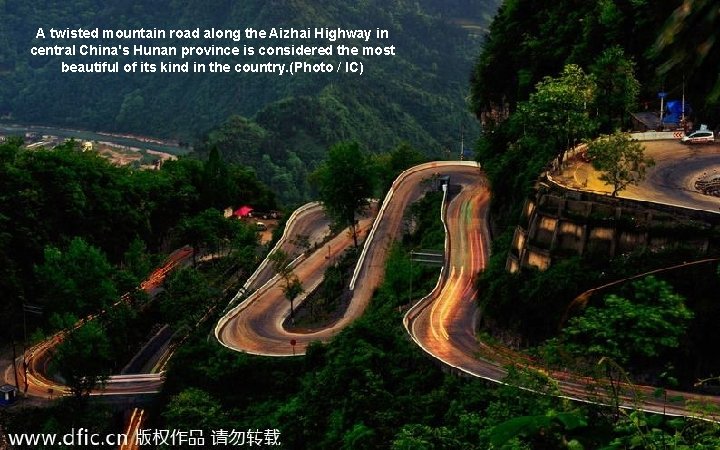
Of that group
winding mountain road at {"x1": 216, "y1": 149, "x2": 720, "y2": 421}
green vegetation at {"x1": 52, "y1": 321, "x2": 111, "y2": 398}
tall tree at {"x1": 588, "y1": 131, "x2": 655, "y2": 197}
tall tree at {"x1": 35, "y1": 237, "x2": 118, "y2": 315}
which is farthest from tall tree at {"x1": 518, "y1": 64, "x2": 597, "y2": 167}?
tall tree at {"x1": 35, "y1": 237, "x2": 118, "y2": 315}

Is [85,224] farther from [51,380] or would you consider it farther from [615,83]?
[615,83]

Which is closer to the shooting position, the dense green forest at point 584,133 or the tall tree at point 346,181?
the dense green forest at point 584,133

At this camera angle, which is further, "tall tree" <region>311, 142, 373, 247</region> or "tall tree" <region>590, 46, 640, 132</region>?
"tall tree" <region>311, 142, 373, 247</region>

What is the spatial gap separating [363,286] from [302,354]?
10688 millimetres

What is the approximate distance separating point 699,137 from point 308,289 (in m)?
26.3

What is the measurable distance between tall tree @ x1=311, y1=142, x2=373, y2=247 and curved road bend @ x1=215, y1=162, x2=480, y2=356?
8.55ft

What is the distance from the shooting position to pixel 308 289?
56.8 metres

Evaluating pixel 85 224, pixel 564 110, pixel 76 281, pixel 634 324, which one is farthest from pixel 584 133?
pixel 85 224

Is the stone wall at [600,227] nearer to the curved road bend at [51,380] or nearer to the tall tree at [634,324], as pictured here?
the tall tree at [634,324]

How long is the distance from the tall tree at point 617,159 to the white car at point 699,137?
26.9 feet

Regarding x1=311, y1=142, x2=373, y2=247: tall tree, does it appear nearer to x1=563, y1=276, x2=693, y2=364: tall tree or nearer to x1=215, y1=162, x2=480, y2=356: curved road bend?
x1=215, y1=162, x2=480, y2=356: curved road bend

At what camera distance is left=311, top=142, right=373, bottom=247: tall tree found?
2461 inches

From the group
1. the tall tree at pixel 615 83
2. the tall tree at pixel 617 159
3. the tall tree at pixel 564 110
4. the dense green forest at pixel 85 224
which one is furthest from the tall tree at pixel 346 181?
the tall tree at pixel 617 159

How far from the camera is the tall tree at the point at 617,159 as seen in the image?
33.5 m
